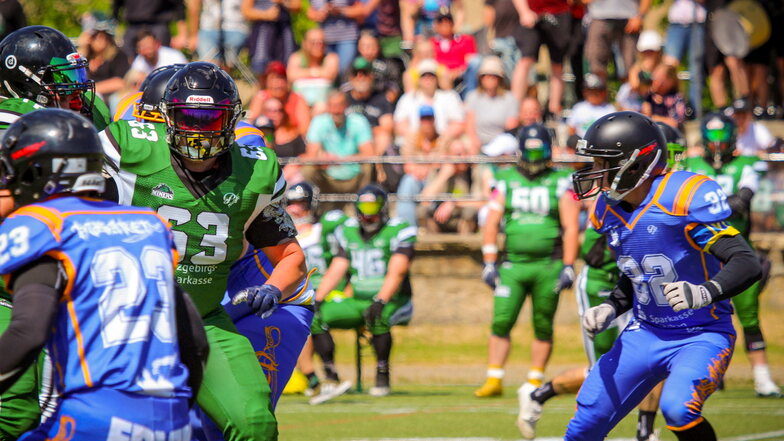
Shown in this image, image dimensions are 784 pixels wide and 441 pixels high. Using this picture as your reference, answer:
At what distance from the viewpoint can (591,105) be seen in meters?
12.4

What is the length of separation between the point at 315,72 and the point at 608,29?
3.29 m

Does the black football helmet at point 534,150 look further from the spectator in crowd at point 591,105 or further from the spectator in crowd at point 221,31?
the spectator in crowd at point 221,31

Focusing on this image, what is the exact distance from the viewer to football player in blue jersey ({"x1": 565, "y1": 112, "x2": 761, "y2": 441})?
533cm

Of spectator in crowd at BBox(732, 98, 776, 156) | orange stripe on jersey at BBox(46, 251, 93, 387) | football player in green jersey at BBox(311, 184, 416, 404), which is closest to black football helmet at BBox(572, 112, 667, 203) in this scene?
orange stripe on jersey at BBox(46, 251, 93, 387)

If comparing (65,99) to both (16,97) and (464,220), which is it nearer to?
(16,97)

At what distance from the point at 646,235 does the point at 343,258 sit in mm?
5537

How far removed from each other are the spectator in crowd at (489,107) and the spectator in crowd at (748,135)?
2247 millimetres

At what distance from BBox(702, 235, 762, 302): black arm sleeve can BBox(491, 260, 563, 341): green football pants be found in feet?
15.5

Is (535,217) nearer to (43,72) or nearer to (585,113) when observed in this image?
(585,113)

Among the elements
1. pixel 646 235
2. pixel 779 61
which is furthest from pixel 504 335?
pixel 779 61

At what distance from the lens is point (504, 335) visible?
10094 mm

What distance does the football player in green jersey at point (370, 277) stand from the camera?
1038 cm

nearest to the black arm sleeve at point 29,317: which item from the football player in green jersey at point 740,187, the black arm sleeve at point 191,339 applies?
the black arm sleeve at point 191,339

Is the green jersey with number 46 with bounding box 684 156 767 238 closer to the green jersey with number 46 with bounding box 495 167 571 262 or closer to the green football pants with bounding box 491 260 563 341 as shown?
the green jersey with number 46 with bounding box 495 167 571 262
